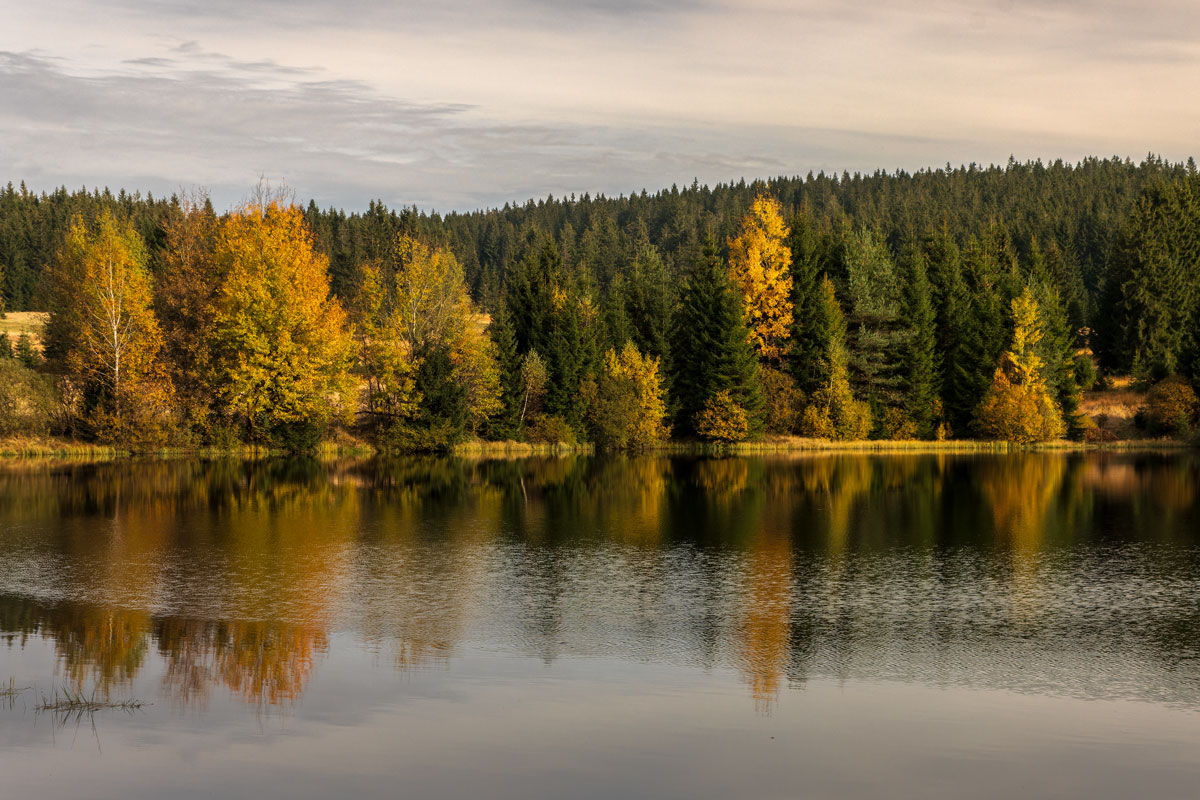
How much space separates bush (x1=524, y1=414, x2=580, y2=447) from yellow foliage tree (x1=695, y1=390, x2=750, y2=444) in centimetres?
1077

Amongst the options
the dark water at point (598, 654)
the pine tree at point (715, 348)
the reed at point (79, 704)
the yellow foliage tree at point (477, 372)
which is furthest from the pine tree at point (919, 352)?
the reed at point (79, 704)

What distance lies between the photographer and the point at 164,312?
74.0m

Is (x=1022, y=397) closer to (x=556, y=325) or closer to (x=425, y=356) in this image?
(x=556, y=325)

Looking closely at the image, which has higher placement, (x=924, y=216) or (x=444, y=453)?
(x=924, y=216)

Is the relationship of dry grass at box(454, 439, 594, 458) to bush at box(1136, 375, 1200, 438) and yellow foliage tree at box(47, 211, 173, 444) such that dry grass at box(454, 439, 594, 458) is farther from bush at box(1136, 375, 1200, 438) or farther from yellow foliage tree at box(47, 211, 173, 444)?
bush at box(1136, 375, 1200, 438)

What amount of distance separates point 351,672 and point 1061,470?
2242 inches

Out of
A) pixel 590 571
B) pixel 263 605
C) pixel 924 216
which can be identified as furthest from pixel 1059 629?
pixel 924 216

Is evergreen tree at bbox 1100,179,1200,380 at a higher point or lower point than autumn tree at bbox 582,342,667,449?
higher

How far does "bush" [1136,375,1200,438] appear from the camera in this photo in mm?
93125

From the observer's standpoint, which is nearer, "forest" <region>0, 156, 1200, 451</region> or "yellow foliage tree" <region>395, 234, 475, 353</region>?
"forest" <region>0, 156, 1200, 451</region>

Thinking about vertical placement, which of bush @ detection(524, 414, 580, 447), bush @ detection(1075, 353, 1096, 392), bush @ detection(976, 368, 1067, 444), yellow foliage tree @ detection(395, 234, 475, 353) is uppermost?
yellow foliage tree @ detection(395, 234, 475, 353)

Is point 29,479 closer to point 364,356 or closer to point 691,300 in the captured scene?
point 364,356

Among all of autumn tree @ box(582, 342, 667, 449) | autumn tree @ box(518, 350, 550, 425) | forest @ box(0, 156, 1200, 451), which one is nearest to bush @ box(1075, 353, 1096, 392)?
forest @ box(0, 156, 1200, 451)

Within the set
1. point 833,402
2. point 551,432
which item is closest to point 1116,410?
point 833,402
